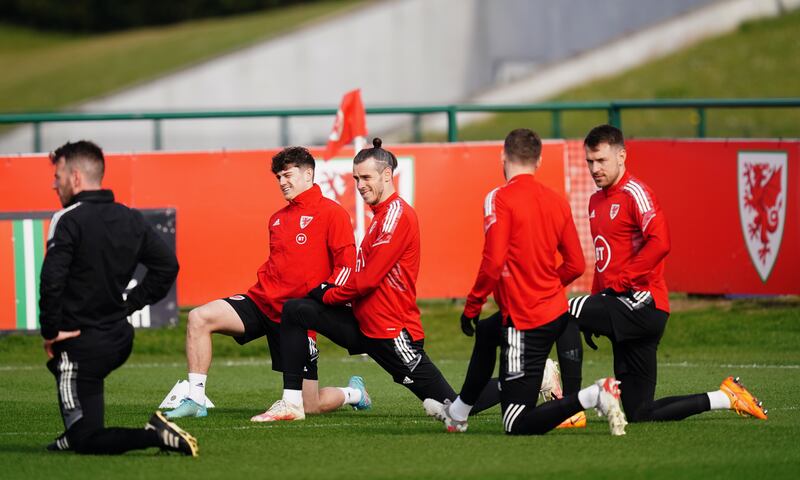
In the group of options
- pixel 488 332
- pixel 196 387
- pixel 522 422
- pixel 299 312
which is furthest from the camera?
pixel 196 387

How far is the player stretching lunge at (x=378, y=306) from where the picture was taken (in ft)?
27.9

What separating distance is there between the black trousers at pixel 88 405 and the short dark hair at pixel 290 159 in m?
2.14

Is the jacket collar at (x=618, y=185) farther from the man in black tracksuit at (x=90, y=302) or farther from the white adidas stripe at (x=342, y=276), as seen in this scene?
the man in black tracksuit at (x=90, y=302)

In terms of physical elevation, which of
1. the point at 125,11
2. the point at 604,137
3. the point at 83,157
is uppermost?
the point at 125,11

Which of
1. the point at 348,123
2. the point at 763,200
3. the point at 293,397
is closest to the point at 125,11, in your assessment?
the point at 348,123

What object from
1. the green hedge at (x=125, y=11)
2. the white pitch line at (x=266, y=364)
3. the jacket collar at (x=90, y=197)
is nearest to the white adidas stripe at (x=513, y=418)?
the jacket collar at (x=90, y=197)

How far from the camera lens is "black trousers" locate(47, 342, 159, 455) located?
7273mm

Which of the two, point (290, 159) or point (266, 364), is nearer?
point (290, 159)

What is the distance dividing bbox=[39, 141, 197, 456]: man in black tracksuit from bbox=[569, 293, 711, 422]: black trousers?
2645mm

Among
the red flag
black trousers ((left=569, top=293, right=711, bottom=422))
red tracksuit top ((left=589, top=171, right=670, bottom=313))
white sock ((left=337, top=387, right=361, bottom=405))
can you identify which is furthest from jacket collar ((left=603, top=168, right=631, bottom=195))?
the red flag

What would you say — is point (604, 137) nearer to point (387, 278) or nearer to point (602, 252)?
point (602, 252)

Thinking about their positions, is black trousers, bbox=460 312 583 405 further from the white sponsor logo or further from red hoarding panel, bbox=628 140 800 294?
red hoarding panel, bbox=628 140 800 294

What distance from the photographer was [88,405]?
7.37 metres

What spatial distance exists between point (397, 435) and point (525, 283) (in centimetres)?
130
